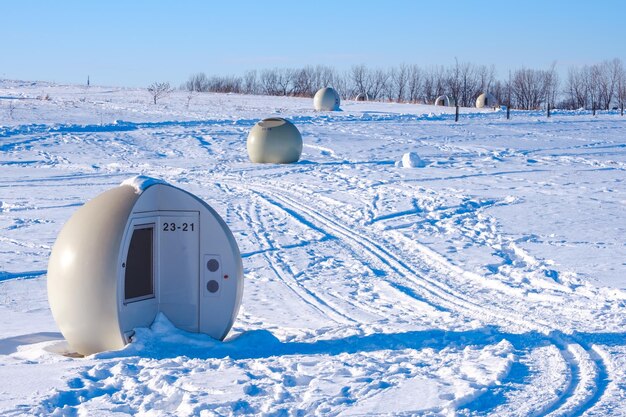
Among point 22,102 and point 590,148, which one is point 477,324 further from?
point 22,102

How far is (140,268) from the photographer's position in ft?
26.5

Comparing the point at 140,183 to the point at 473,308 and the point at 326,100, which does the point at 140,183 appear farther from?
the point at 326,100

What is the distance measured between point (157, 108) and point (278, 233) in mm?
28248

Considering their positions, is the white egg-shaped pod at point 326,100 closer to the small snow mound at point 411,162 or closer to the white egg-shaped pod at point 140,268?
the small snow mound at point 411,162

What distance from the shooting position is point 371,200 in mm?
17812

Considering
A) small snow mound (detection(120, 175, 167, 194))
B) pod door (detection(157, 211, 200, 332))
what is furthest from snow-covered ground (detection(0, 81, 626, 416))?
small snow mound (detection(120, 175, 167, 194))

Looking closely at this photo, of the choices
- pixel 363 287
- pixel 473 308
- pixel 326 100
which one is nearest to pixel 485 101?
pixel 326 100

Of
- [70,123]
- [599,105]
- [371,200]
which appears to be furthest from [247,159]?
[599,105]

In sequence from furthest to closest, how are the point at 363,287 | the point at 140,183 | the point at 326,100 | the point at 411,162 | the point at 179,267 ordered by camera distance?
the point at 326,100 < the point at 411,162 < the point at 363,287 < the point at 179,267 < the point at 140,183

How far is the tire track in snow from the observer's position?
20.8ft

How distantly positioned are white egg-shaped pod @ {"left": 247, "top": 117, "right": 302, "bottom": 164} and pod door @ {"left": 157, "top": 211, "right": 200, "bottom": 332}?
1565 centimetres

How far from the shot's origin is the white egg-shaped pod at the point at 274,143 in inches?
927

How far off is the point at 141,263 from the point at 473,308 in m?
3.74

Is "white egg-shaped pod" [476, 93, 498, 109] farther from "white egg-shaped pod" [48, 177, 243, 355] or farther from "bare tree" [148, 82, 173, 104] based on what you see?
"white egg-shaped pod" [48, 177, 243, 355]
